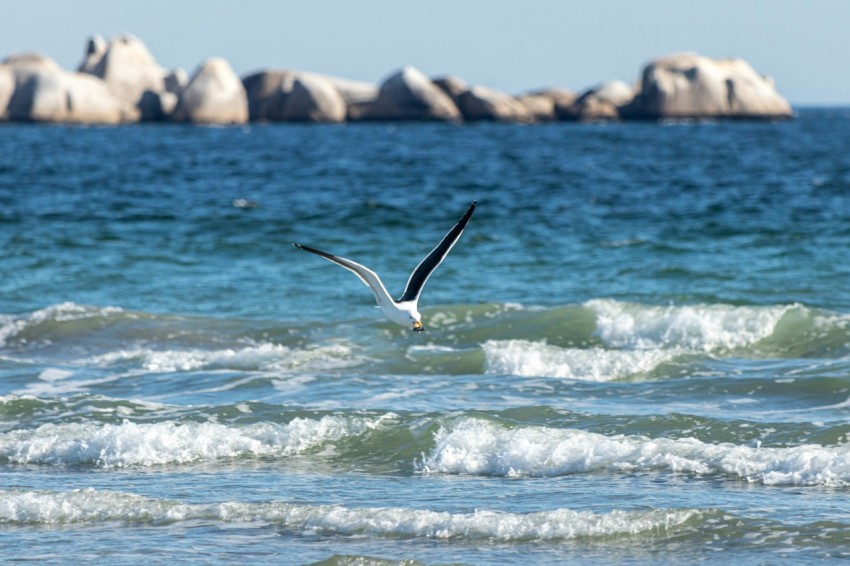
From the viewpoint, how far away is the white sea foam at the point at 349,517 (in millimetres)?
9414

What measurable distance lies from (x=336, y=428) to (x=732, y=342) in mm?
6194

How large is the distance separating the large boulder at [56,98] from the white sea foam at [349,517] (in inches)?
3704

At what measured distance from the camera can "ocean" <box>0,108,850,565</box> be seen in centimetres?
955

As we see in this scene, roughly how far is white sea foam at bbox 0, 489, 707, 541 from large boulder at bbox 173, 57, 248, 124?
95.2 m

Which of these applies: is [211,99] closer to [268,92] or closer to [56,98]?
[268,92]

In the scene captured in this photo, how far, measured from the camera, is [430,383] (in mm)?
14648

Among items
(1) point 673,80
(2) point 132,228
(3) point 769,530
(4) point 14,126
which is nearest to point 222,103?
(4) point 14,126

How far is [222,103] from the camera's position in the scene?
10381 cm

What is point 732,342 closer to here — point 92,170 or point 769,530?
point 769,530

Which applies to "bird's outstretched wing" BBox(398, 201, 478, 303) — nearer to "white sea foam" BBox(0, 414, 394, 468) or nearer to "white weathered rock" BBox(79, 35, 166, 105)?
"white sea foam" BBox(0, 414, 394, 468)

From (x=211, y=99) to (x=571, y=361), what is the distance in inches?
3599

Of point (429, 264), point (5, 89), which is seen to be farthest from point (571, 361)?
point (5, 89)

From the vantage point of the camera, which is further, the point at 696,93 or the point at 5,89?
the point at 696,93

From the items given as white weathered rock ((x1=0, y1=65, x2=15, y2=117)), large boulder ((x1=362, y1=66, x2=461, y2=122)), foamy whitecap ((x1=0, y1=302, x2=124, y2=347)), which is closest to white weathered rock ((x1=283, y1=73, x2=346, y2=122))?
large boulder ((x1=362, y1=66, x2=461, y2=122))
